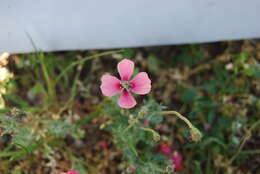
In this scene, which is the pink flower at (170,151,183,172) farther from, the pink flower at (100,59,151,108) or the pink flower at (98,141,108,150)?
the pink flower at (100,59,151,108)

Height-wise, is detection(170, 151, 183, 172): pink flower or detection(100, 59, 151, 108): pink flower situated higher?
detection(100, 59, 151, 108): pink flower

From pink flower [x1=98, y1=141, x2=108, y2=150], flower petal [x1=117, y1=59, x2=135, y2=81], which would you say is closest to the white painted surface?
flower petal [x1=117, y1=59, x2=135, y2=81]

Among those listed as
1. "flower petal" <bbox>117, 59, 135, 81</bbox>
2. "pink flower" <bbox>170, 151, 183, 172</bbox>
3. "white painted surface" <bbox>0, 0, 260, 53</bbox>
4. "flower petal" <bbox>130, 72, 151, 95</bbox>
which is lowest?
"pink flower" <bbox>170, 151, 183, 172</bbox>

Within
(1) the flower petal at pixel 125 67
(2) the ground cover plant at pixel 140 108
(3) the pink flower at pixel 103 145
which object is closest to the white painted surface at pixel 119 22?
(2) the ground cover plant at pixel 140 108

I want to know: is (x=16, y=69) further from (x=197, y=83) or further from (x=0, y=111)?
(x=197, y=83)

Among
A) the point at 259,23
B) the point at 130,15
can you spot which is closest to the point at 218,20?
the point at 259,23

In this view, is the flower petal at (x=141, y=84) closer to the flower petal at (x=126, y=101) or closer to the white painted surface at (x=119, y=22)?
the flower petal at (x=126, y=101)
